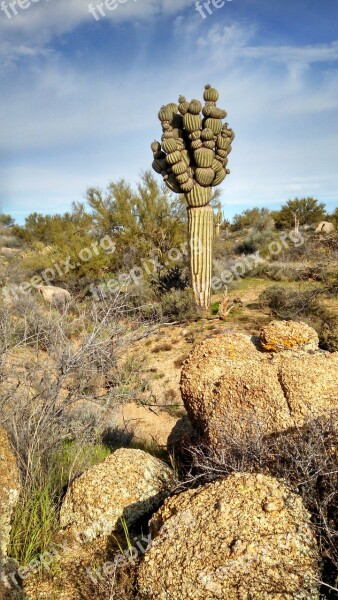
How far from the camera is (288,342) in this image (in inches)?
154

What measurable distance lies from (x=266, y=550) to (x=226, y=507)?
208 millimetres

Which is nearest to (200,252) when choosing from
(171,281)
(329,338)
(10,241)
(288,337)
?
(171,281)

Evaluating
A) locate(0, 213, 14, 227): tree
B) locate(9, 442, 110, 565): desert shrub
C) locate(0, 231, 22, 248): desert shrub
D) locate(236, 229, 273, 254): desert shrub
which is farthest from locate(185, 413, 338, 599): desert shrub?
locate(0, 213, 14, 227): tree

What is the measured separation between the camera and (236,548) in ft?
4.73

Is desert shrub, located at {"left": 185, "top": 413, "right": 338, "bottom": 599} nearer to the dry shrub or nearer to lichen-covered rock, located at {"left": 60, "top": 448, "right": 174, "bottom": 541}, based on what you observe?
lichen-covered rock, located at {"left": 60, "top": 448, "right": 174, "bottom": 541}

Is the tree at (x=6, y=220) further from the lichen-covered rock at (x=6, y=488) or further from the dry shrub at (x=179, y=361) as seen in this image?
the lichen-covered rock at (x=6, y=488)

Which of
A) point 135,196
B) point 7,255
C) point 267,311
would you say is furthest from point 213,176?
point 7,255

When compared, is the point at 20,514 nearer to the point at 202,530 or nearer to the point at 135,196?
the point at 202,530

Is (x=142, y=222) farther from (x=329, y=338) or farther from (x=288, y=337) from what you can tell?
(x=288, y=337)

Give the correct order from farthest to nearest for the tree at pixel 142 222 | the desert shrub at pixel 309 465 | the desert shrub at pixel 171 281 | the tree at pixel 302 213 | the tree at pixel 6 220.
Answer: the tree at pixel 6 220 → the tree at pixel 302 213 → the tree at pixel 142 222 → the desert shrub at pixel 171 281 → the desert shrub at pixel 309 465

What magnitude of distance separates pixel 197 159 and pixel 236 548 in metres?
9.73

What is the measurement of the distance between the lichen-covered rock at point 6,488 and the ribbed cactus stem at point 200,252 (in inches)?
331

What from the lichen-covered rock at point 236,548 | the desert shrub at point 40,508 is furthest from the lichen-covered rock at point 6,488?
the lichen-covered rock at point 236,548

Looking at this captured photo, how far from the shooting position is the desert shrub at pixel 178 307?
9906 mm
